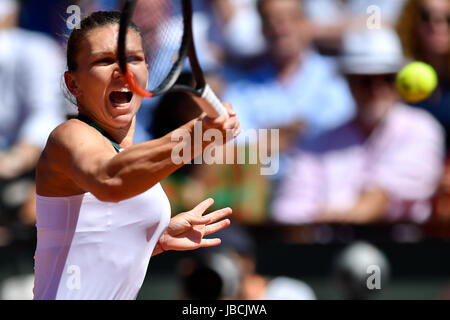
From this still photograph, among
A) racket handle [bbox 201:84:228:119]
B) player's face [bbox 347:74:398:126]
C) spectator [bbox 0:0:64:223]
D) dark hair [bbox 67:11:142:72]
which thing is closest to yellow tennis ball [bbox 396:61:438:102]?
player's face [bbox 347:74:398:126]

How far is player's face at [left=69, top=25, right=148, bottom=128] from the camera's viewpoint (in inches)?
99.3

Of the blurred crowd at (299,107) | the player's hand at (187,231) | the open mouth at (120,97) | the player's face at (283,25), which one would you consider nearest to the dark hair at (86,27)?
the open mouth at (120,97)

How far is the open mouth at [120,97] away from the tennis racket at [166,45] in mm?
80

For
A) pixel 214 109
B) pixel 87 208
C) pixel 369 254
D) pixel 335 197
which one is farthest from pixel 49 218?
pixel 335 197

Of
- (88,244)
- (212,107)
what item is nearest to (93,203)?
(88,244)

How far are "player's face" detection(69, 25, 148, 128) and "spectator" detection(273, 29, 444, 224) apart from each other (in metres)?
3.33

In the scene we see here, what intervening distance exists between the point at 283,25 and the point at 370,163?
4.14ft

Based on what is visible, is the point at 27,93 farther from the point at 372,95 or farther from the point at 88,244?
the point at 88,244

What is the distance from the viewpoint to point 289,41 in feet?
20.1

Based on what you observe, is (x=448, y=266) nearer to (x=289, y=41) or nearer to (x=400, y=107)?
(x=400, y=107)

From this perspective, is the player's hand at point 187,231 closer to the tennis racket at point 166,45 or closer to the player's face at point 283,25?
the tennis racket at point 166,45

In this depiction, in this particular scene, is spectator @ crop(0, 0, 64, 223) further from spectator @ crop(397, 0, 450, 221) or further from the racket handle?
the racket handle

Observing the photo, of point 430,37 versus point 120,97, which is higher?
point 430,37

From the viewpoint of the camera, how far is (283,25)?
Answer: 612cm
